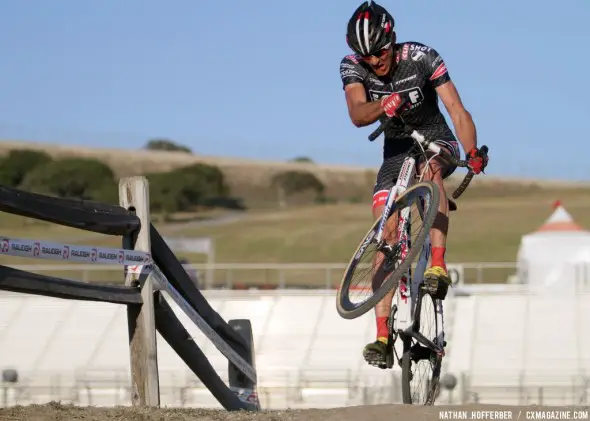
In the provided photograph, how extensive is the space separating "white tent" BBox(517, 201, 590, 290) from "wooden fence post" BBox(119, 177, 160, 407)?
84.2 feet

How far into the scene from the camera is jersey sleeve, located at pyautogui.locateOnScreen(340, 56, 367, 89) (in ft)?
30.7

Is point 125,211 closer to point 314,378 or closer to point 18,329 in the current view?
point 314,378

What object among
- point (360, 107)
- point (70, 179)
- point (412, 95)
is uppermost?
point (70, 179)

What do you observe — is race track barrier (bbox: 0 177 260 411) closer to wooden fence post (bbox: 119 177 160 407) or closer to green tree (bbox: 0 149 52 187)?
wooden fence post (bbox: 119 177 160 407)

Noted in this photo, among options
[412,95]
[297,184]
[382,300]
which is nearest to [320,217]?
[297,184]

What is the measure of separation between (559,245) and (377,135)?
2767 cm

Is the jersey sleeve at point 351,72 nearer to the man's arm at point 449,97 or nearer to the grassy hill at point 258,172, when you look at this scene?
the man's arm at point 449,97

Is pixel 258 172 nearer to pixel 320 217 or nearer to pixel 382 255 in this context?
pixel 320 217

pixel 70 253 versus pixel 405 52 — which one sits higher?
pixel 405 52

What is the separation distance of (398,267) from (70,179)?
72.4m

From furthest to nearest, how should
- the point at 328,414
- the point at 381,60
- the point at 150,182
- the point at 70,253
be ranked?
1. the point at 150,182
2. the point at 381,60
3. the point at 70,253
4. the point at 328,414

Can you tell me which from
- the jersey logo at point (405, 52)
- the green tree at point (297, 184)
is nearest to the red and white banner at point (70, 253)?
the jersey logo at point (405, 52)

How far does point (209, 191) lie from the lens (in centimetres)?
9600

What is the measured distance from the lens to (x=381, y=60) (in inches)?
364
